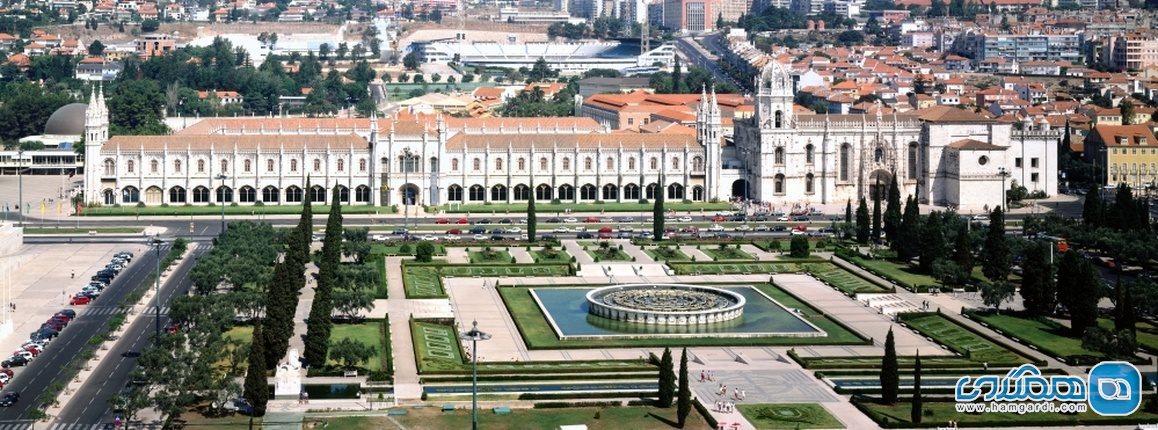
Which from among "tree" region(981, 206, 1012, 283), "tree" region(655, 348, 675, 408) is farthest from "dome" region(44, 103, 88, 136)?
"tree" region(655, 348, 675, 408)

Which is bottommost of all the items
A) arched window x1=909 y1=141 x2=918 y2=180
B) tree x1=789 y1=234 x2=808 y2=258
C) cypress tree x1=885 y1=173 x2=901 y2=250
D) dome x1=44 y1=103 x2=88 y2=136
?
tree x1=789 y1=234 x2=808 y2=258

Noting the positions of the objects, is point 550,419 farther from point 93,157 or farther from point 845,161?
point 845,161

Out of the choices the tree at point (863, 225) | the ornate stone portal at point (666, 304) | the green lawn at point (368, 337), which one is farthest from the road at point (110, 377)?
the tree at point (863, 225)

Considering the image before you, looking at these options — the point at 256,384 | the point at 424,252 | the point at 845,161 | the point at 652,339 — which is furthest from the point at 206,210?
the point at 256,384

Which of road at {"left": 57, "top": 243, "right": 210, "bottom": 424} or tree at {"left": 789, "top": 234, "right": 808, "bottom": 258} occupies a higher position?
tree at {"left": 789, "top": 234, "right": 808, "bottom": 258}

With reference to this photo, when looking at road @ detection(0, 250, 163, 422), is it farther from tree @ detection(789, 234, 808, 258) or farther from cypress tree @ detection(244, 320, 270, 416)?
tree @ detection(789, 234, 808, 258)

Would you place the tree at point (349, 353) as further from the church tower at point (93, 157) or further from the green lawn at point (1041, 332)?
the church tower at point (93, 157)

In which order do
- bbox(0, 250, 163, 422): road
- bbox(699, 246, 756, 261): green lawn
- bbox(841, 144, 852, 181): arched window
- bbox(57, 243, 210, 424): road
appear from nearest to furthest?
bbox(57, 243, 210, 424): road → bbox(0, 250, 163, 422): road → bbox(699, 246, 756, 261): green lawn → bbox(841, 144, 852, 181): arched window
